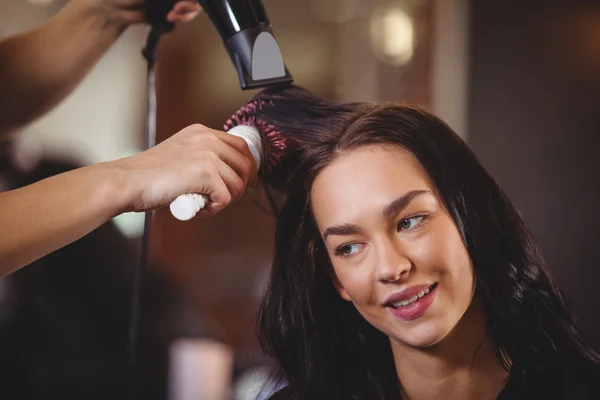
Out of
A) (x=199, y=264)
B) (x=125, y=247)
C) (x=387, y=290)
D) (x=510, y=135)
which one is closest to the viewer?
(x=387, y=290)

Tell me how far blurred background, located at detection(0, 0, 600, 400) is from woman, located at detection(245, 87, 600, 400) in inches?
15.6

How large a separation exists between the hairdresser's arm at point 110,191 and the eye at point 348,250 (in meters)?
0.21

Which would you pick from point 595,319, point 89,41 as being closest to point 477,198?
point 89,41

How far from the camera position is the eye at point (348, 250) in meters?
0.92

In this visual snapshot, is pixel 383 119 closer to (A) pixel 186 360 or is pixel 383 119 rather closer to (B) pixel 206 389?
(B) pixel 206 389

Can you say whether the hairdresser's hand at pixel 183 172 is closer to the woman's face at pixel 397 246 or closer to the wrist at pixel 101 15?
the woman's face at pixel 397 246

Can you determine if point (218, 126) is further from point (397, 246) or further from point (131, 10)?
point (397, 246)

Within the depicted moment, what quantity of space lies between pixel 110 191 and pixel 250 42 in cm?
26

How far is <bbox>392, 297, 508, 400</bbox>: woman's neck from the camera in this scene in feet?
3.10

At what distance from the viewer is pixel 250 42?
84 cm

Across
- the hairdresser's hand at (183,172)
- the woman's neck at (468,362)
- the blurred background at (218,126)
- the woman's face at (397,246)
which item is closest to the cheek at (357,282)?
the woman's face at (397,246)

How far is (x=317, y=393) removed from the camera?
1038mm

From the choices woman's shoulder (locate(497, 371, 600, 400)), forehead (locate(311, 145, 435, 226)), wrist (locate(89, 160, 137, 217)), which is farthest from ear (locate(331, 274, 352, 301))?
wrist (locate(89, 160, 137, 217))

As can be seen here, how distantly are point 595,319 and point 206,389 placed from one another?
35.3 inches
